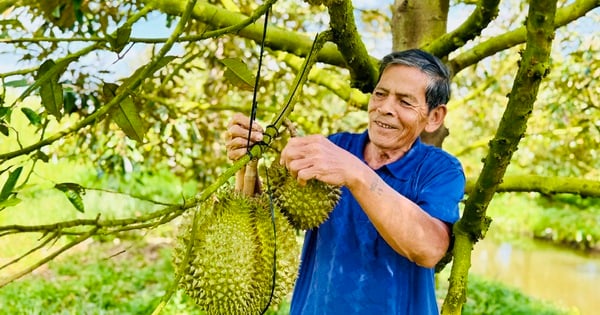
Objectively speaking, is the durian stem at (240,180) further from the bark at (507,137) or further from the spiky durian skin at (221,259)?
the bark at (507,137)

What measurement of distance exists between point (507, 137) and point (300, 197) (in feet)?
1.20

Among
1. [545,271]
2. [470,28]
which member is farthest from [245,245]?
→ [545,271]

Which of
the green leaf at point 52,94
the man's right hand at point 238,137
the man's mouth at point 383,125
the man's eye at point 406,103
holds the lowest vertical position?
the man's right hand at point 238,137

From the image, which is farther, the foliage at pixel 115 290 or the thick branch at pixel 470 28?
the foliage at pixel 115 290

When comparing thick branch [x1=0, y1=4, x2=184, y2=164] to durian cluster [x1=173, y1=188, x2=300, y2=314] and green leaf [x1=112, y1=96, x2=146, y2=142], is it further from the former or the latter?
durian cluster [x1=173, y1=188, x2=300, y2=314]

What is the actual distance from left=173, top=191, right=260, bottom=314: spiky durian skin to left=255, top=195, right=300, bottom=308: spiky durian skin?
16mm

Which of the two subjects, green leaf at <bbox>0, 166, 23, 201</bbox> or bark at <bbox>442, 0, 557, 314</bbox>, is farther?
green leaf at <bbox>0, 166, 23, 201</bbox>

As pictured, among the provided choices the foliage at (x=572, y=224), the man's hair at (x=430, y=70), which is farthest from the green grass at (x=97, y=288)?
the foliage at (x=572, y=224)

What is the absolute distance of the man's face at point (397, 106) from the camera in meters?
1.38

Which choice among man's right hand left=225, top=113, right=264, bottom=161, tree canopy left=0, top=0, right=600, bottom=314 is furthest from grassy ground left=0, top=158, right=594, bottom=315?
man's right hand left=225, top=113, right=264, bottom=161

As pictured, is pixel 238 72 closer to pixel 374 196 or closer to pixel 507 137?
pixel 374 196

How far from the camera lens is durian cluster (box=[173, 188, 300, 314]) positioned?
38.6 inches

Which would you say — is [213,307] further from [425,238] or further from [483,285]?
[483,285]

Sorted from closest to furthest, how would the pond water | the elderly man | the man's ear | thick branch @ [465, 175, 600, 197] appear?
the elderly man, the man's ear, thick branch @ [465, 175, 600, 197], the pond water
